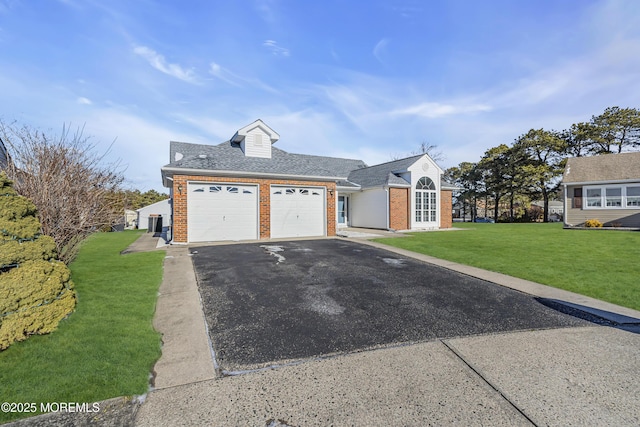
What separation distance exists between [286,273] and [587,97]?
16.5 meters

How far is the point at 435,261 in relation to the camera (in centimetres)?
858

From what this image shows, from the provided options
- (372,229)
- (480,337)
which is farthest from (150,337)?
→ (372,229)

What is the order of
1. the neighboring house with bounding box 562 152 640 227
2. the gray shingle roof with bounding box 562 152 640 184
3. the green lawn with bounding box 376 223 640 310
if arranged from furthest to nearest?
the gray shingle roof with bounding box 562 152 640 184 → the neighboring house with bounding box 562 152 640 227 → the green lawn with bounding box 376 223 640 310

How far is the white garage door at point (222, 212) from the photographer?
12828 millimetres

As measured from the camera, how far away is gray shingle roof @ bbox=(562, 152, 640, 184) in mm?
19500

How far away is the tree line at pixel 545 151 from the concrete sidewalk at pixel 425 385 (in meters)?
33.6

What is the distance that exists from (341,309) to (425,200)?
1671 centimetres

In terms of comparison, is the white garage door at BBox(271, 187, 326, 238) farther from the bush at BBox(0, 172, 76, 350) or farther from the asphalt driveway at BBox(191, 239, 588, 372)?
the bush at BBox(0, 172, 76, 350)

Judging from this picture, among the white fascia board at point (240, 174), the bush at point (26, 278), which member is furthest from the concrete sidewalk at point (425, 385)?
the white fascia board at point (240, 174)

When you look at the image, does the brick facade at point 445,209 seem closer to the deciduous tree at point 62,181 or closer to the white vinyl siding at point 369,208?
the white vinyl siding at point 369,208

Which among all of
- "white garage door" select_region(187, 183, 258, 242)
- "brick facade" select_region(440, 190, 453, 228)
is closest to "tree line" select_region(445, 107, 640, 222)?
"brick facade" select_region(440, 190, 453, 228)

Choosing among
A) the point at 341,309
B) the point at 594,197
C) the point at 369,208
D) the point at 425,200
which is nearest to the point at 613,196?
the point at 594,197

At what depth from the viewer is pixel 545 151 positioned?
31.4m

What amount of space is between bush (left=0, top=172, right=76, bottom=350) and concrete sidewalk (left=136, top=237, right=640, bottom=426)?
1.52 meters
